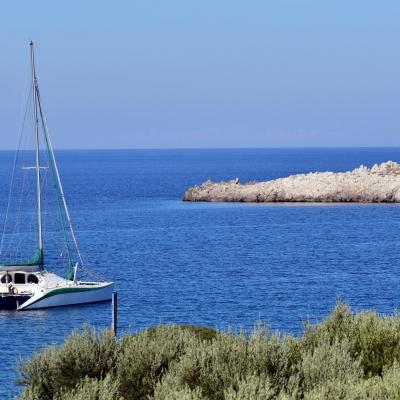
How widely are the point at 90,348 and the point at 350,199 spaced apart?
112804 mm

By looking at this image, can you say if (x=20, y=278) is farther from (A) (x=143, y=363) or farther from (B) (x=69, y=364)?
(A) (x=143, y=363)

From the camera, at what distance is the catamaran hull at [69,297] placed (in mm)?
58375

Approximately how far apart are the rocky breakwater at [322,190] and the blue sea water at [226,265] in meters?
3.67

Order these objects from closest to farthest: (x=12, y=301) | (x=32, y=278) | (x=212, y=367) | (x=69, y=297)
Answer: (x=212, y=367)
(x=12, y=301)
(x=69, y=297)
(x=32, y=278)

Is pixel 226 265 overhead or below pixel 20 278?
below

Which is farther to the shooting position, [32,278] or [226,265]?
[226,265]

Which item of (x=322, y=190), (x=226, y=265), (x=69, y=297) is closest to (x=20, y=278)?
(x=69, y=297)

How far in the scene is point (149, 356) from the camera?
78.4 feet

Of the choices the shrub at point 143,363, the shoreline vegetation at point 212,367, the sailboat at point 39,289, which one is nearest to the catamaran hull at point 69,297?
the sailboat at point 39,289

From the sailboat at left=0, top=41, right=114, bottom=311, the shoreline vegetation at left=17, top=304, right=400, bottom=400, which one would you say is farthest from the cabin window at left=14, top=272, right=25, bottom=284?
the shoreline vegetation at left=17, top=304, right=400, bottom=400

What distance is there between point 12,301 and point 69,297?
3.21 metres

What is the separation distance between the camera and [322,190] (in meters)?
136

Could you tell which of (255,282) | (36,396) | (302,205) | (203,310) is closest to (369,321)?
(36,396)

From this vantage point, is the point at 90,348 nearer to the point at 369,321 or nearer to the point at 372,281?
the point at 369,321
